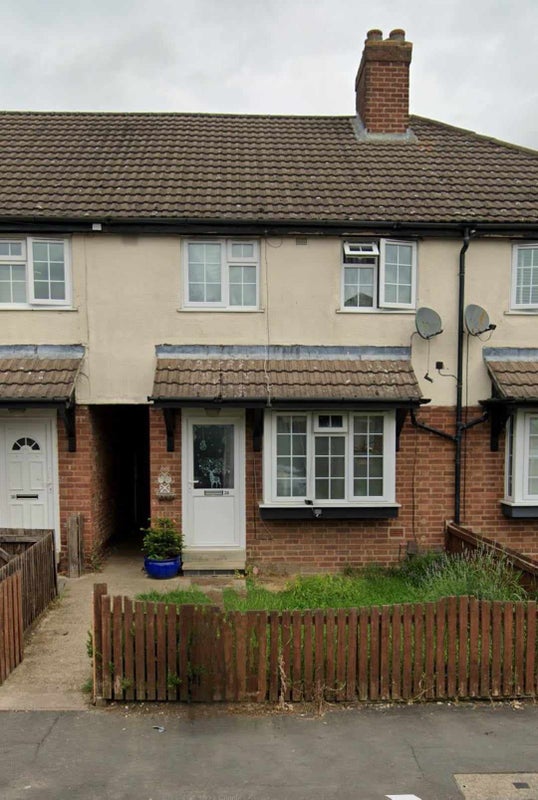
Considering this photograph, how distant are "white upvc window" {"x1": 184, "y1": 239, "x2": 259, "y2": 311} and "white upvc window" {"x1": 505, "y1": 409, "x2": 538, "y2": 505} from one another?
4.71 meters

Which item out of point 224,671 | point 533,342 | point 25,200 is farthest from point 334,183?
point 224,671

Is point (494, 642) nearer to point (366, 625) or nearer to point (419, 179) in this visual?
point (366, 625)

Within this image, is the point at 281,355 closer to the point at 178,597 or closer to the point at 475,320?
the point at 475,320

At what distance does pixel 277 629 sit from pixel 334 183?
8.11 m

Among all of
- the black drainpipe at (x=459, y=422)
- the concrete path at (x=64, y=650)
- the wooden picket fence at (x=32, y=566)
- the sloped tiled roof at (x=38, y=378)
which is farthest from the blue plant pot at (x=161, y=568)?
the black drainpipe at (x=459, y=422)

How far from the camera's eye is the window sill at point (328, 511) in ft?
31.5

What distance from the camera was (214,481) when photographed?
392 inches

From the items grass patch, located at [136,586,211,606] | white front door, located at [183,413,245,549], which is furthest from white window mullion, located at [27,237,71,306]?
grass patch, located at [136,586,211,606]

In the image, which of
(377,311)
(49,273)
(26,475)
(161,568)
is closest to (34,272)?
(49,273)

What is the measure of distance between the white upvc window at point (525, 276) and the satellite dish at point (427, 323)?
147 centimetres

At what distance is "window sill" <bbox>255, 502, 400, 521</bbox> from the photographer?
9609 millimetres

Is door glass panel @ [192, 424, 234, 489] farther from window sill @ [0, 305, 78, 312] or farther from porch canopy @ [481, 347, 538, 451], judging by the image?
porch canopy @ [481, 347, 538, 451]

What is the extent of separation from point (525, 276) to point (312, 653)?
24.7ft

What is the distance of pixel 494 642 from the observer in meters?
5.64
